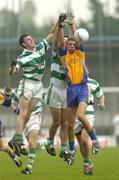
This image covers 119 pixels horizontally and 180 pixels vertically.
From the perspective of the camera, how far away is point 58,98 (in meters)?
17.0

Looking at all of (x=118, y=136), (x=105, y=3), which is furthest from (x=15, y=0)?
(x=118, y=136)

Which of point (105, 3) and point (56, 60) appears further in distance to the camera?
point (105, 3)

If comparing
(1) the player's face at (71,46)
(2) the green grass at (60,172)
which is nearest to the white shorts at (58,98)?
(2) the green grass at (60,172)

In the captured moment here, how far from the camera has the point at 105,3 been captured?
1807 inches

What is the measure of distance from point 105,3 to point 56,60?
2955cm

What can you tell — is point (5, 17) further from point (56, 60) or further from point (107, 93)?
point (56, 60)

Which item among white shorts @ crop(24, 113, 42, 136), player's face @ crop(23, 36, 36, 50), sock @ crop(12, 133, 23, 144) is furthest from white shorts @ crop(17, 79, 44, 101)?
sock @ crop(12, 133, 23, 144)

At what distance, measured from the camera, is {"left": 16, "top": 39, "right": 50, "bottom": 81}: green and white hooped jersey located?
1638cm

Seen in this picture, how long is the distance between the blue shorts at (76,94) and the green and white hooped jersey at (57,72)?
99 centimetres

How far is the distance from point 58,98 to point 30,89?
66cm

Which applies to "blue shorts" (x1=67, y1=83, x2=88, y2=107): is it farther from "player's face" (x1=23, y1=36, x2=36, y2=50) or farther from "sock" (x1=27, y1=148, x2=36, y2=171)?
"player's face" (x1=23, y1=36, x2=36, y2=50)

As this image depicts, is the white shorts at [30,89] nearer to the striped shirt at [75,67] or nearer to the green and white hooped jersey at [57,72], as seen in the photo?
the green and white hooped jersey at [57,72]

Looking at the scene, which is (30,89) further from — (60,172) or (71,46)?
(60,172)

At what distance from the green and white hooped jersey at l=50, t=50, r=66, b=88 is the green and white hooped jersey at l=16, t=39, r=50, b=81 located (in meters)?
0.25
